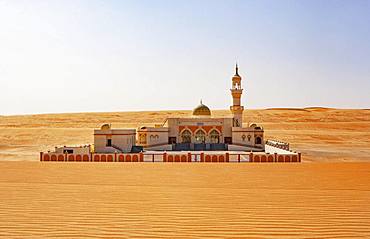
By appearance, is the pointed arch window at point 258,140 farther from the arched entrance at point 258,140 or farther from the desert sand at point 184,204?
the desert sand at point 184,204

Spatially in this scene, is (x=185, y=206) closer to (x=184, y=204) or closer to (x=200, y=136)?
(x=184, y=204)

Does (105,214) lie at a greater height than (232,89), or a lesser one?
lesser

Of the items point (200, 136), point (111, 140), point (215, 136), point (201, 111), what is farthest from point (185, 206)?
point (201, 111)

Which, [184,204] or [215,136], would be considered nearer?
[184,204]

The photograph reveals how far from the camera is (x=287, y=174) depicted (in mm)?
17578

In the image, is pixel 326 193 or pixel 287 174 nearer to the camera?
pixel 326 193

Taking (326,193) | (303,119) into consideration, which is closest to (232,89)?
(326,193)

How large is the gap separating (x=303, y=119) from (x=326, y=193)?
85399 mm

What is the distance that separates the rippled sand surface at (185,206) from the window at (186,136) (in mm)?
21325

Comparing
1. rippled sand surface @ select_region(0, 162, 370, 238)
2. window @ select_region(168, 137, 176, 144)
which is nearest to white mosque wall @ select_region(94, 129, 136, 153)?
window @ select_region(168, 137, 176, 144)

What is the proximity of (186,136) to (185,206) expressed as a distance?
28.1 metres

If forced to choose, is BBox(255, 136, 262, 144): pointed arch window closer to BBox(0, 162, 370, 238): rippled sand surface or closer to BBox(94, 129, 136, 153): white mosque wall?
BBox(94, 129, 136, 153): white mosque wall

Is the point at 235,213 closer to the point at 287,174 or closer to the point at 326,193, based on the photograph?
the point at 326,193

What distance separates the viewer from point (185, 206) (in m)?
10.1
